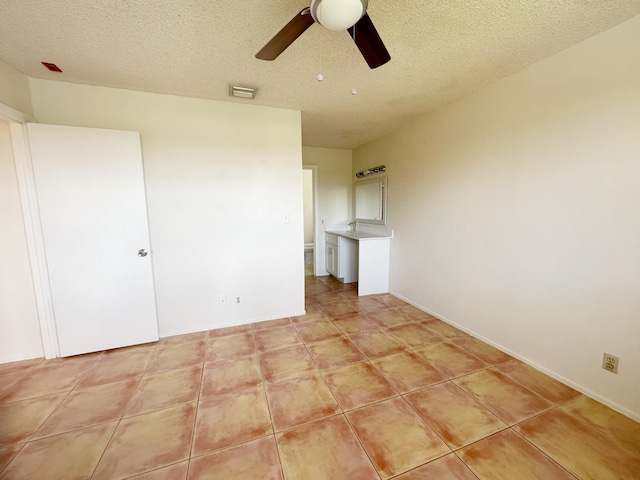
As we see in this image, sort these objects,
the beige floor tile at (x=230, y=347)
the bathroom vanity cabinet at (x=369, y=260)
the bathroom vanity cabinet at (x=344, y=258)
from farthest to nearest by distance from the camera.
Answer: the bathroom vanity cabinet at (x=344, y=258) → the bathroom vanity cabinet at (x=369, y=260) → the beige floor tile at (x=230, y=347)

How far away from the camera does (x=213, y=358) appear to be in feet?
7.47

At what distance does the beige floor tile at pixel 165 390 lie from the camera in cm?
173

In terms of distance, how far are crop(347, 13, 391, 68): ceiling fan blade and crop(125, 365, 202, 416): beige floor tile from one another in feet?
7.91

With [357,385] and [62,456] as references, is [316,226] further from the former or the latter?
[62,456]

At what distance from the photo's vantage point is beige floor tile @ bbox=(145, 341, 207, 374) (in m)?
2.16

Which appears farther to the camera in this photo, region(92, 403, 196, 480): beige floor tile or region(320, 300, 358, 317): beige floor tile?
region(320, 300, 358, 317): beige floor tile

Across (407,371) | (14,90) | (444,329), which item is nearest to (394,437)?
(407,371)

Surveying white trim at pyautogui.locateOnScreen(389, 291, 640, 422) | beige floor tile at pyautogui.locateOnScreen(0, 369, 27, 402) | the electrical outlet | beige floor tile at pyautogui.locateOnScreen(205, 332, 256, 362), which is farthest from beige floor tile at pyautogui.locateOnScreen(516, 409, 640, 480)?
beige floor tile at pyautogui.locateOnScreen(0, 369, 27, 402)

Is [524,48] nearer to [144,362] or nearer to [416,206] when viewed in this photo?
[416,206]

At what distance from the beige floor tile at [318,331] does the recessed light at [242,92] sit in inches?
95.4

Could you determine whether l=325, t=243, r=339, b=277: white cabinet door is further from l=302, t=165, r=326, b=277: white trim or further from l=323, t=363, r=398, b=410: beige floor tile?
l=323, t=363, r=398, b=410: beige floor tile

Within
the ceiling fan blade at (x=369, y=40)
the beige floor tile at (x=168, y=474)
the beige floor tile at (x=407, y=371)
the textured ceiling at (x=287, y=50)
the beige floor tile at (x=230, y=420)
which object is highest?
the textured ceiling at (x=287, y=50)

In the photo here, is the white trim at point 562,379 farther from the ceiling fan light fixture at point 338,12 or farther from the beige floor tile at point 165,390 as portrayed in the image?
the ceiling fan light fixture at point 338,12

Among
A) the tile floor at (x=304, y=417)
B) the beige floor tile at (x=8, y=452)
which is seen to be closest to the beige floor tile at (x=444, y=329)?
the tile floor at (x=304, y=417)
